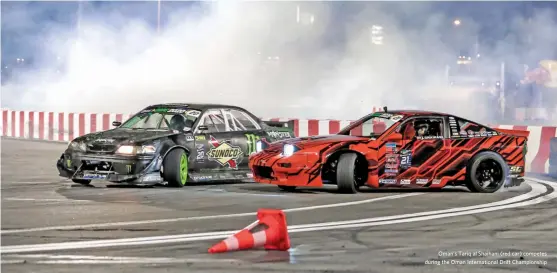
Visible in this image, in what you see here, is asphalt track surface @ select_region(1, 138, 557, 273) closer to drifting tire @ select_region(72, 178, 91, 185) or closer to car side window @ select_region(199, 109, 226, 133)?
drifting tire @ select_region(72, 178, 91, 185)

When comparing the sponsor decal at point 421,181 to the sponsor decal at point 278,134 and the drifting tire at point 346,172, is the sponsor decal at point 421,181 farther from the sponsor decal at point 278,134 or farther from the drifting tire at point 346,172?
the sponsor decal at point 278,134

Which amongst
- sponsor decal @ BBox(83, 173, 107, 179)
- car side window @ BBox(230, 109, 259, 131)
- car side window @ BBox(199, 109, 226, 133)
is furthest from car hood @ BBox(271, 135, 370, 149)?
sponsor decal @ BBox(83, 173, 107, 179)

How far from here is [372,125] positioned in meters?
20.5

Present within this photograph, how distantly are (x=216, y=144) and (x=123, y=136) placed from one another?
1373mm

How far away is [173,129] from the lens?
1504 cm

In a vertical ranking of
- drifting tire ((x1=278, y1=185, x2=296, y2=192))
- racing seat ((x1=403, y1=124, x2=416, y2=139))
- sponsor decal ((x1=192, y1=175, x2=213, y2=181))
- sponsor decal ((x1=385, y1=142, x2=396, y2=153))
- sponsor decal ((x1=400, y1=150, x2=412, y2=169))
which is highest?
racing seat ((x1=403, y1=124, x2=416, y2=139))

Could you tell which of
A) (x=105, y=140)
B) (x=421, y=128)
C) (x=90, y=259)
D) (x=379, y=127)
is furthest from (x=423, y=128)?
(x=90, y=259)

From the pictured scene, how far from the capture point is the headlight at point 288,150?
44.6ft

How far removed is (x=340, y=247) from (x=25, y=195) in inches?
234

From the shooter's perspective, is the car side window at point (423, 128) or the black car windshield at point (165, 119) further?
the black car windshield at point (165, 119)

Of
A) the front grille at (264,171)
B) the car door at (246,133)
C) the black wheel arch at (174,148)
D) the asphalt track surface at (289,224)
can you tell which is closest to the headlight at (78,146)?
the asphalt track surface at (289,224)

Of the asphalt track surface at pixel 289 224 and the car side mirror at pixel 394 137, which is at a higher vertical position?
the car side mirror at pixel 394 137

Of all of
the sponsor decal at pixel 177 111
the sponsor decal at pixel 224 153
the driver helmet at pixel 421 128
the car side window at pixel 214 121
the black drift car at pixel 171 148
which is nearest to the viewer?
the driver helmet at pixel 421 128

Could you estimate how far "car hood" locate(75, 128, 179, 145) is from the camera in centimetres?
1433
